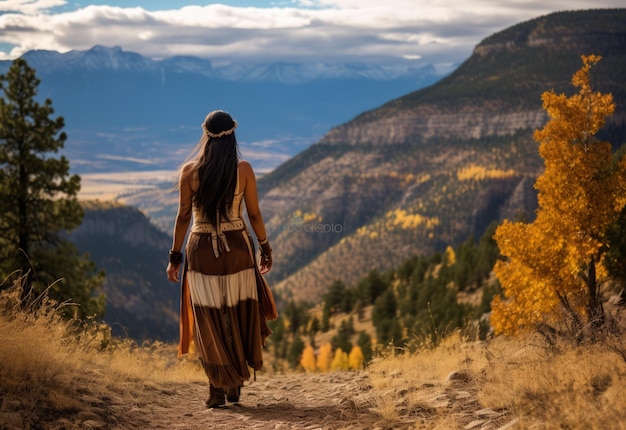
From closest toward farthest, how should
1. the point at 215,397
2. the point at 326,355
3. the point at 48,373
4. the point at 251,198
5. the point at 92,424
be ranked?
the point at 92,424, the point at 48,373, the point at 251,198, the point at 215,397, the point at 326,355

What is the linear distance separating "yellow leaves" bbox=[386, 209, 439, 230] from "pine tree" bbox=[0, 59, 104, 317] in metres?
156

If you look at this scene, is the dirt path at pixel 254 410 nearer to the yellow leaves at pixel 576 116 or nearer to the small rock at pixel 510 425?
the small rock at pixel 510 425

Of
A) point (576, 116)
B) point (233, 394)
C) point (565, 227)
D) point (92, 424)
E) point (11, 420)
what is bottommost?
point (233, 394)

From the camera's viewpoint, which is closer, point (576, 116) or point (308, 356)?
point (576, 116)

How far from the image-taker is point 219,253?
278 inches

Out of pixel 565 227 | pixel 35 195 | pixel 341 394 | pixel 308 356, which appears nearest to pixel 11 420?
pixel 341 394

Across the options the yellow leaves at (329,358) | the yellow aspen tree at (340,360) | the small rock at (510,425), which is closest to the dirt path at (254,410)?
the small rock at (510,425)

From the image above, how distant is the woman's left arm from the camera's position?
7.05 m

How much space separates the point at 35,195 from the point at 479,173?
6947 inches

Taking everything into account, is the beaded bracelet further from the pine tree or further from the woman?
the pine tree

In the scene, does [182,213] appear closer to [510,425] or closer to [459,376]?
[459,376]

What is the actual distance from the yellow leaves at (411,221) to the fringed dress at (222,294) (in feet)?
550

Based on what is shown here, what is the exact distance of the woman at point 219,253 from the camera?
700cm

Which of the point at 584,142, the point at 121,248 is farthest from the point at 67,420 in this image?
the point at 121,248
